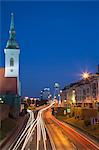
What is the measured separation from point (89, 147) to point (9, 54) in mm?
98190

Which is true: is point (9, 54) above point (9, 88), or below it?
above

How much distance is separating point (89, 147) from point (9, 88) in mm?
88212

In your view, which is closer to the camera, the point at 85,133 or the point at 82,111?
the point at 85,133

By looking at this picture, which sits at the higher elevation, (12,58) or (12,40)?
(12,40)

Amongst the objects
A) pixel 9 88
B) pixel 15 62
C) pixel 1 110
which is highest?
pixel 15 62

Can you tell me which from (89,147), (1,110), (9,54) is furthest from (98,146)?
(9,54)

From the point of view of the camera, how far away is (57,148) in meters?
46.2

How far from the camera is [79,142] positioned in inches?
2039

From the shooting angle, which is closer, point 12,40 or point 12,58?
point 12,58

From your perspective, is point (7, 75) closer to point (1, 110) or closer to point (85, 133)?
point (1, 110)

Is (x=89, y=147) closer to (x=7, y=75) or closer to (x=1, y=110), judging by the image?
(x=1, y=110)

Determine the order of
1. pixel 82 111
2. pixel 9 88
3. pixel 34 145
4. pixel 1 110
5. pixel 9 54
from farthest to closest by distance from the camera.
Result: pixel 9 54 < pixel 9 88 < pixel 82 111 < pixel 1 110 < pixel 34 145

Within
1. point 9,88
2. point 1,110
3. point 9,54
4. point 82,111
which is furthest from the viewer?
point 9,54

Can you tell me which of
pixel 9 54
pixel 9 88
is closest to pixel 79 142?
pixel 9 88
